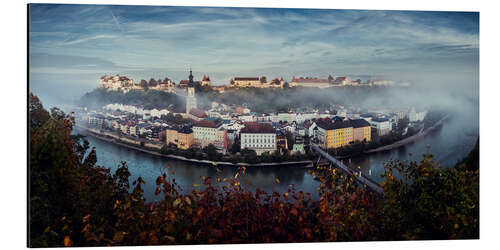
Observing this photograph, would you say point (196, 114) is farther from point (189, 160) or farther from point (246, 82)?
point (246, 82)

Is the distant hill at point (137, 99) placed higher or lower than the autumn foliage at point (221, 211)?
higher

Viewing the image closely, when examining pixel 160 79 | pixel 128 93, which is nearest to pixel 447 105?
pixel 160 79

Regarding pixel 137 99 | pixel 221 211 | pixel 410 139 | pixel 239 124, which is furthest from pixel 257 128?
pixel 410 139

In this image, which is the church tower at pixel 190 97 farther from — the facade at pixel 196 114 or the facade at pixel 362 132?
the facade at pixel 362 132

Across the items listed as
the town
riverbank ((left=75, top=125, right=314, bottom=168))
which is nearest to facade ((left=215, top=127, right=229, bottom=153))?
the town

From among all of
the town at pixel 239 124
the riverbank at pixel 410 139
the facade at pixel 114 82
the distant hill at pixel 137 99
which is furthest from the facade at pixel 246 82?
the riverbank at pixel 410 139

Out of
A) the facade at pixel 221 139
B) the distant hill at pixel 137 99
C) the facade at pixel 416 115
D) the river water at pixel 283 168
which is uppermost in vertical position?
the distant hill at pixel 137 99

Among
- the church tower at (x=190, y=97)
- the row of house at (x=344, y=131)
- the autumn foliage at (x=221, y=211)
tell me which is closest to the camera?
the autumn foliage at (x=221, y=211)
